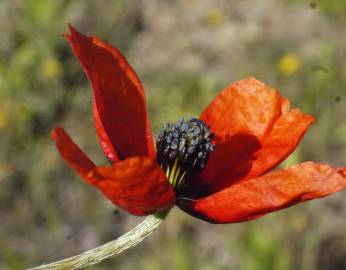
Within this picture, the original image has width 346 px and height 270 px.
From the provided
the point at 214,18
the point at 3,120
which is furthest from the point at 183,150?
the point at 214,18

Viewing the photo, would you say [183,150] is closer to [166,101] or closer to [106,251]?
[106,251]

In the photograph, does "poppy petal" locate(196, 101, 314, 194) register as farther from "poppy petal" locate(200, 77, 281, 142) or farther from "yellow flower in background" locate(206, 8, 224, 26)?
"yellow flower in background" locate(206, 8, 224, 26)

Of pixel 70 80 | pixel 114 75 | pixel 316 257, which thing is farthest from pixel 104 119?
pixel 70 80

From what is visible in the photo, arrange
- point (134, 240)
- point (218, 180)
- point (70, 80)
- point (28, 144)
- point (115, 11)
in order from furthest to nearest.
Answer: point (115, 11)
point (70, 80)
point (28, 144)
point (218, 180)
point (134, 240)

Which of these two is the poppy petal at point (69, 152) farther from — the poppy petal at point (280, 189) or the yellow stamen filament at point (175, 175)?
the yellow stamen filament at point (175, 175)

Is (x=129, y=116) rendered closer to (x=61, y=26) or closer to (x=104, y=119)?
(x=104, y=119)

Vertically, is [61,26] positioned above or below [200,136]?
below
